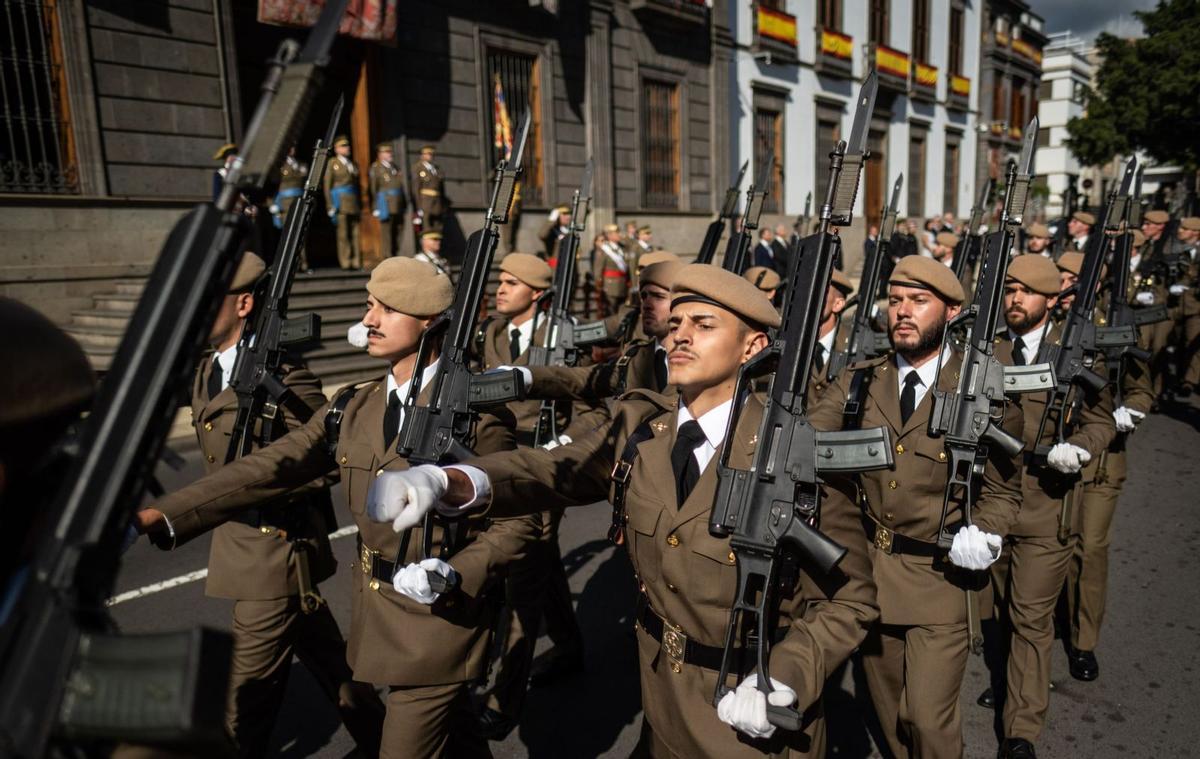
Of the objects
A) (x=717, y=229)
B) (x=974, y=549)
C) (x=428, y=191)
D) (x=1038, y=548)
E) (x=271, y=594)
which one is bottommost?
(x=1038, y=548)

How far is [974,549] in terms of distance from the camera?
2.82 meters

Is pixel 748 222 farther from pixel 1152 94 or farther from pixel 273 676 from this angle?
pixel 1152 94

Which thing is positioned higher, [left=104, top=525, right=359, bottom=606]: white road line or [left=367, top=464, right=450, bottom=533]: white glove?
[left=367, top=464, right=450, bottom=533]: white glove

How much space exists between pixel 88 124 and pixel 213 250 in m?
11.0

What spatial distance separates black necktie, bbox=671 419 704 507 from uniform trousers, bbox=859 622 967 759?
1213mm

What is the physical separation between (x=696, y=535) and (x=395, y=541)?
114cm

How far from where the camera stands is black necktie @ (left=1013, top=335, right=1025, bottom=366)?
4.09 m

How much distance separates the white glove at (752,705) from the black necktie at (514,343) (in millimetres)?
3885

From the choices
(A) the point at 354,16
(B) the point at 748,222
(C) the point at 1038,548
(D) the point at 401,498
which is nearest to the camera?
(D) the point at 401,498

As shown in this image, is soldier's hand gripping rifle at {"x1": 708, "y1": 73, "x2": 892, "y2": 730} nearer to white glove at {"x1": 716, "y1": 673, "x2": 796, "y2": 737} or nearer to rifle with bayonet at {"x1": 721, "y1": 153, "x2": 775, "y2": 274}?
white glove at {"x1": 716, "y1": 673, "x2": 796, "y2": 737}

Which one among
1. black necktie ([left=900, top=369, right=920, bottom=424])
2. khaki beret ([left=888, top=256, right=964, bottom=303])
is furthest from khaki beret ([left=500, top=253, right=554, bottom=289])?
black necktie ([left=900, top=369, right=920, bottom=424])

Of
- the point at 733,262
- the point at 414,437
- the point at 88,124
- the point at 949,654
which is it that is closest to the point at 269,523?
the point at 414,437

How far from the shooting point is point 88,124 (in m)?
9.84

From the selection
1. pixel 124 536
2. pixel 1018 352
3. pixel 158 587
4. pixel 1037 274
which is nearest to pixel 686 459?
pixel 124 536
